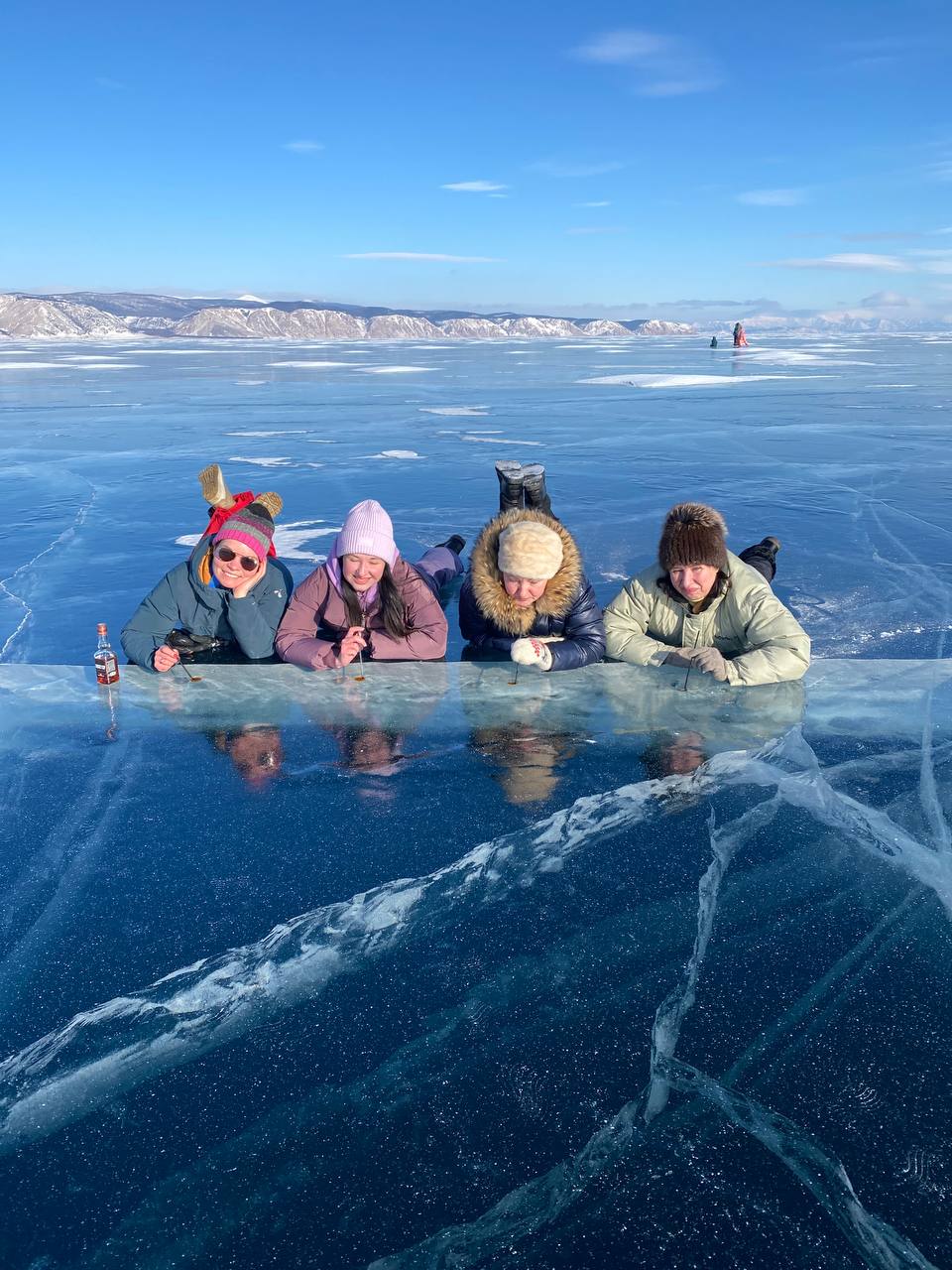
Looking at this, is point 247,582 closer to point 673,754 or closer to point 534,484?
point 534,484

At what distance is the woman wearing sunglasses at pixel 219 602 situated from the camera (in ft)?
15.2

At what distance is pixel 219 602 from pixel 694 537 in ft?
8.63

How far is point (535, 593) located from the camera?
14.4 feet

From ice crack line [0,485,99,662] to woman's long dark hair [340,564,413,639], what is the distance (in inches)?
92.0

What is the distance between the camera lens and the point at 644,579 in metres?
4.63

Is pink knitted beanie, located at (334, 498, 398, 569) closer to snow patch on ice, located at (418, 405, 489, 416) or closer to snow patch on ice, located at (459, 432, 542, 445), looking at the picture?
snow patch on ice, located at (459, 432, 542, 445)

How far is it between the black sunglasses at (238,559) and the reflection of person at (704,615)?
1942 millimetres

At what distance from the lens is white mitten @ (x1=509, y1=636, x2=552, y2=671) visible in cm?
427

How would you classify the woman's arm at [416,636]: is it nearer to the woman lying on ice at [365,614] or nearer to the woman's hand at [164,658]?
the woman lying on ice at [365,614]

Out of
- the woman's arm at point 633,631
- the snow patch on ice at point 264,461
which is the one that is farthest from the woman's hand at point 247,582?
the snow patch on ice at point 264,461

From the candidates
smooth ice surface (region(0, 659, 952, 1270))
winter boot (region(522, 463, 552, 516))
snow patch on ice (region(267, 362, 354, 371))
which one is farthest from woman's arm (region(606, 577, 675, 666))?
snow patch on ice (region(267, 362, 354, 371))

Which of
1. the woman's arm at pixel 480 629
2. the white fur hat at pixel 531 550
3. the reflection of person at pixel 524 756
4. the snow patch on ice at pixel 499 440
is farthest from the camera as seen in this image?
the snow patch on ice at pixel 499 440

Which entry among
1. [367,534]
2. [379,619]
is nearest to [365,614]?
[379,619]

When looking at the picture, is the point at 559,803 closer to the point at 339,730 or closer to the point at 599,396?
the point at 339,730
